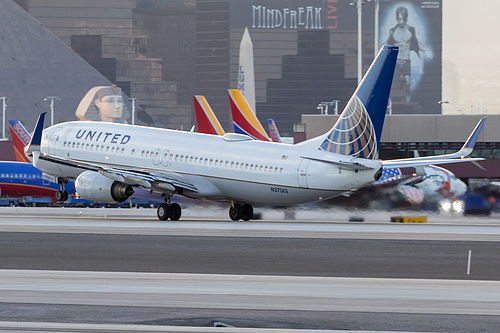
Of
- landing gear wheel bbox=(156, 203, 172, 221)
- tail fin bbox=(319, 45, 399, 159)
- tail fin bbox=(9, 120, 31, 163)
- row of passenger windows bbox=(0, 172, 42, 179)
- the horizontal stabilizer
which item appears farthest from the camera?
tail fin bbox=(9, 120, 31, 163)

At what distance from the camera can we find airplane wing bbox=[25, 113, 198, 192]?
160ft

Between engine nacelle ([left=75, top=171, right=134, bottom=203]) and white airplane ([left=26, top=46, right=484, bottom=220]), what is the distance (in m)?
0.05

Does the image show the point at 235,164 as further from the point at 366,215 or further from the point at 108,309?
the point at 108,309

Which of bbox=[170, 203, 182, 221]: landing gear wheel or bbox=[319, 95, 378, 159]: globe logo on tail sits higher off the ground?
bbox=[319, 95, 378, 159]: globe logo on tail

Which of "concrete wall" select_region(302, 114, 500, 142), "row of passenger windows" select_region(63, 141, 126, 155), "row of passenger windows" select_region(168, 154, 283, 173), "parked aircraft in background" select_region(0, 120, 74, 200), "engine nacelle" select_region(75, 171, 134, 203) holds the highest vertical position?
"concrete wall" select_region(302, 114, 500, 142)

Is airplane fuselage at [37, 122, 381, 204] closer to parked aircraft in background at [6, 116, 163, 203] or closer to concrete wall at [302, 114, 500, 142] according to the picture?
parked aircraft in background at [6, 116, 163, 203]

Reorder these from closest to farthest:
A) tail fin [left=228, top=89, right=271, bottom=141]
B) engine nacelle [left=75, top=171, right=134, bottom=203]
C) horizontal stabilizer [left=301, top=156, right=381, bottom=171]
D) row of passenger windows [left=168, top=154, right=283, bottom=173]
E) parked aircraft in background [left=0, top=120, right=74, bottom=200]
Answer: horizontal stabilizer [left=301, top=156, right=381, bottom=171]
row of passenger windows [left=168, top=154, right=283, bottom=173]
engine nacelle [left=75, top=171, right=134, bottom=203]
tail fin [left=228, top=89, right=271, bottom=141]
parked aircraft in background [left=0, top=120, right=74, bottom=200]

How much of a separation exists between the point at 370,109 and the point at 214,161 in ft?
29.0

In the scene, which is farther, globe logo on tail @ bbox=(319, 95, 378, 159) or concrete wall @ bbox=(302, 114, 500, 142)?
concrete wall @ bbox=(302, 114, 500, 142)

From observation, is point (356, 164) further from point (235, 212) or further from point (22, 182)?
point (22, 182)

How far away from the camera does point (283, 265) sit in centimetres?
2744

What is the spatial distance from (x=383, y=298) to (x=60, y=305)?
22.2 ft

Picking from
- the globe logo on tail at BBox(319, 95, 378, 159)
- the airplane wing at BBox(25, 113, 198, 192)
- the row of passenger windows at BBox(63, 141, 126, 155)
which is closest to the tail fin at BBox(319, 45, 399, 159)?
the globe logo on tail at BBox(319, 95, 378, 159)

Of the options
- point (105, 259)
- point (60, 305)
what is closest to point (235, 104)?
point (105, 259)
